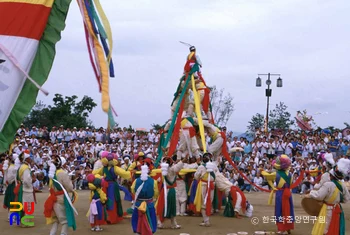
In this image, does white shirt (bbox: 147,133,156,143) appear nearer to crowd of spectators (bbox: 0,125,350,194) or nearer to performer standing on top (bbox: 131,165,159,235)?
crowd of spectators (bbox: 0,125,350,194)

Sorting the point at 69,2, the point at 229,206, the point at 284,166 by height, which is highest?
the point at 69,2

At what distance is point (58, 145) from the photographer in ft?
59.9

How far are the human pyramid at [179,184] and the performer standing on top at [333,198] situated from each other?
15 mm

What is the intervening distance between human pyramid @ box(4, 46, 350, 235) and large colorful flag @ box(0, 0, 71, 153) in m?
2.87

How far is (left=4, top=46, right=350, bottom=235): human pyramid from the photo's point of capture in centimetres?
832

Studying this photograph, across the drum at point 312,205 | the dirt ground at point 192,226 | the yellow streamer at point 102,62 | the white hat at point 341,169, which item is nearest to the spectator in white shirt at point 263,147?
the dirt ground at point 192,226

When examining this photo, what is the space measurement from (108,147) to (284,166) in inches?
354

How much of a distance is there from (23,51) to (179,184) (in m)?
6.15

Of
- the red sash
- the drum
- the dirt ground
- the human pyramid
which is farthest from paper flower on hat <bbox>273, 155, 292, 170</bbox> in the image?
the red sash

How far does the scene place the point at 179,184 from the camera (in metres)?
11.1

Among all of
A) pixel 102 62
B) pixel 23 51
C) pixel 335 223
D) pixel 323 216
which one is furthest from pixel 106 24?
pixel 335 223

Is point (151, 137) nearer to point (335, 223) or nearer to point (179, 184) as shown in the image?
point (179, 184)

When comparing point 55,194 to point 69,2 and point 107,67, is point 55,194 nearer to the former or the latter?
point 107,67

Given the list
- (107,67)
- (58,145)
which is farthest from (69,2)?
Answer: (58,145)
